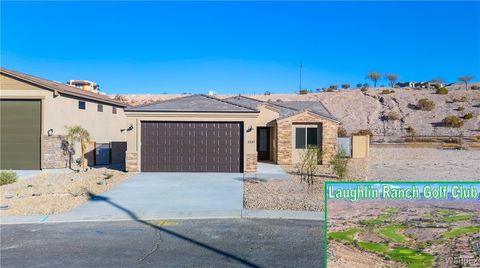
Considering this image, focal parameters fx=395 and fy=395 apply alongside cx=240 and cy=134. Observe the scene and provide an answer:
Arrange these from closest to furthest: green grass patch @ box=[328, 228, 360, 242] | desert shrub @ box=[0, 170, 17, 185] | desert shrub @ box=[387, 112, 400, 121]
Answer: green grass patch @ box=[328, 228, 360, 242], desert shrub @ box=[0, 170, 17, 185], desert shrub @ box=[387, 112, 400, 121]

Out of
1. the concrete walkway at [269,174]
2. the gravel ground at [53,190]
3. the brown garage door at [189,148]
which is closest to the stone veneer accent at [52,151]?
the gravel ground at [53,190]

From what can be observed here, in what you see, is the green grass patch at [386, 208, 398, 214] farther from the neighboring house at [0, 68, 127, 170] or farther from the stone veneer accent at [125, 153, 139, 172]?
the neighboring house at [0, 68, 127, 170]

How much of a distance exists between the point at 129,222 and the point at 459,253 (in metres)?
7.99

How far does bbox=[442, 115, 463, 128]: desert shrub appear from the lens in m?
52.5

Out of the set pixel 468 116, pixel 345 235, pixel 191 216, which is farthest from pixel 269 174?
pixel 468 116

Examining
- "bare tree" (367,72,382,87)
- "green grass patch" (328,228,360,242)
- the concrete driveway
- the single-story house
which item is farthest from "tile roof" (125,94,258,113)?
"bare tree" (367,72,382,87)

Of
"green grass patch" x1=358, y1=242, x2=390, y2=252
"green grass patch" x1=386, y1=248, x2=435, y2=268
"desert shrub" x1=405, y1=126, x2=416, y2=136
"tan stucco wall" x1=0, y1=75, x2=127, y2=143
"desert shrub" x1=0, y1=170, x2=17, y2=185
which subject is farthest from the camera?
"desert shrub" x1=405, y1=126, x2=416, y2=136

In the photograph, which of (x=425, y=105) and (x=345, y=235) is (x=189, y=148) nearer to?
(x=345, y=235)

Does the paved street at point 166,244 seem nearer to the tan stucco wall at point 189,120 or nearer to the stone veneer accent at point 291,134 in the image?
the tan stucco wall at point 189,120

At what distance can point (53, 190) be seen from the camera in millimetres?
13625

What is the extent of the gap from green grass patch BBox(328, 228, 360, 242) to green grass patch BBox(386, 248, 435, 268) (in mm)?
291

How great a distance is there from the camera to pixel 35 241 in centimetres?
793

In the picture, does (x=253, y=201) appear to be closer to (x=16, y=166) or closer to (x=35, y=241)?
(x=35, y=241)

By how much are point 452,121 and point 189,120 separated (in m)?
46.0
